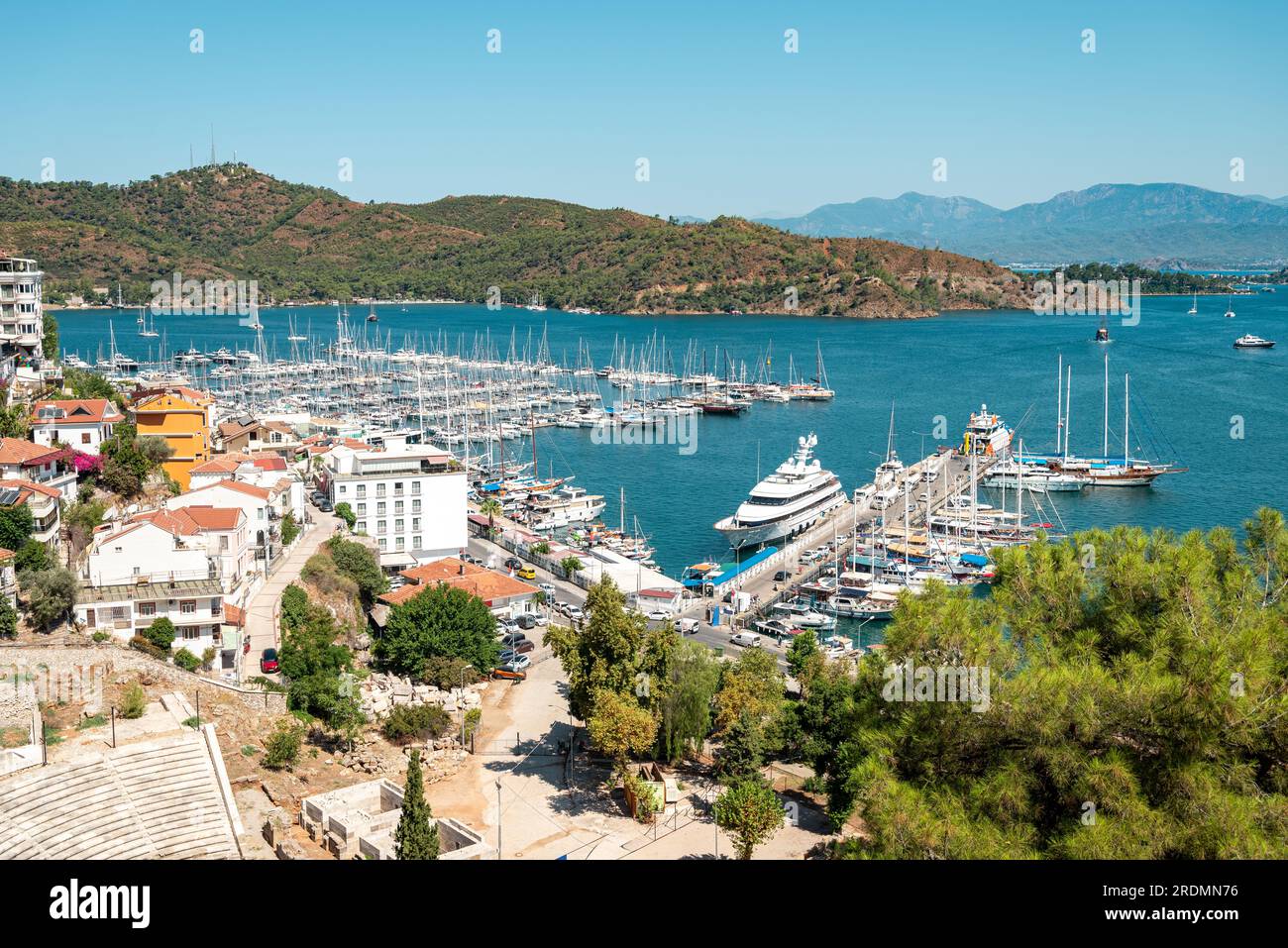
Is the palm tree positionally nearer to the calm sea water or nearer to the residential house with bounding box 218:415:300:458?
the calm sea water

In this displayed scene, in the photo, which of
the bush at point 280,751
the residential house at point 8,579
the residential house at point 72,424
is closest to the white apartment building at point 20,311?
the residential house at point 72,424

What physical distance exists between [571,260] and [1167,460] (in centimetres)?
9812

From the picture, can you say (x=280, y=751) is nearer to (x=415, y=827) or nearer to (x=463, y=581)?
(x=415, y=827)

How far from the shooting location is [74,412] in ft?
73.9


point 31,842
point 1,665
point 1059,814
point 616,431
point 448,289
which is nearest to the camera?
point 1059,814

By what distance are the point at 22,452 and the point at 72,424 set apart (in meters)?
2.63

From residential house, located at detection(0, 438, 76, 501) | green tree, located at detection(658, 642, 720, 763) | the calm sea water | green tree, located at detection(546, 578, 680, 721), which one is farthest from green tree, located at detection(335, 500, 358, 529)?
green tree, located at detection(658, 642, 720, 763)

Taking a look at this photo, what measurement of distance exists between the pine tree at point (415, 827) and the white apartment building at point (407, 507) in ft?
47.4

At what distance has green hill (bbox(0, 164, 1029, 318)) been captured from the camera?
372 ft

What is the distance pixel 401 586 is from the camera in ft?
75.3

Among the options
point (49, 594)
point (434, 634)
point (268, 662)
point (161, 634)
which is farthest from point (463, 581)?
point (49, 594)

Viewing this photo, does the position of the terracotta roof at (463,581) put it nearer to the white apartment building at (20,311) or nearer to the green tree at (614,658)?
the green tree at (614,658)
